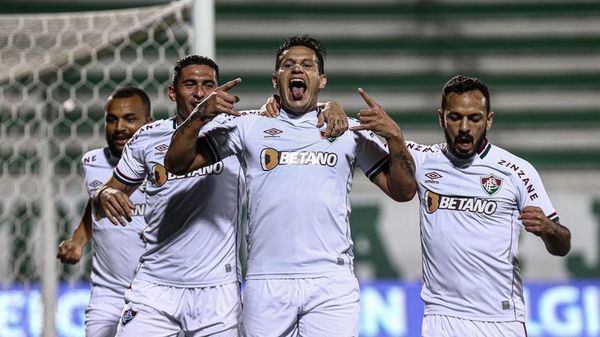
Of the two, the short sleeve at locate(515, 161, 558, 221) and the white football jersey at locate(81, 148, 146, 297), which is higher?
the short sleeve at locate(515, 161, 558, 221)

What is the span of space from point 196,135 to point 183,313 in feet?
2.64

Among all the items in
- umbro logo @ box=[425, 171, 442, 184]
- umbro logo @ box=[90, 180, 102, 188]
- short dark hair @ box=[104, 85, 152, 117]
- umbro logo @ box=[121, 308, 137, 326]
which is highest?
short dark hair @ box=[104, 85, 152, 117]

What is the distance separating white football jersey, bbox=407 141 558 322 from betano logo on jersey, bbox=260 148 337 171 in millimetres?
532

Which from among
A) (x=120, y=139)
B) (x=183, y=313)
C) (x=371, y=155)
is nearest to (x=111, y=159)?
(x=120, y=139)

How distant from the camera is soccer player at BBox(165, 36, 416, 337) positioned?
3.81 metres

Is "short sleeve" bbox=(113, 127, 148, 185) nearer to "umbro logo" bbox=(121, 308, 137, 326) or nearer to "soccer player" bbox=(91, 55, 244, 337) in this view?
"soccer player" bbox=(91, 55, 244, 337)

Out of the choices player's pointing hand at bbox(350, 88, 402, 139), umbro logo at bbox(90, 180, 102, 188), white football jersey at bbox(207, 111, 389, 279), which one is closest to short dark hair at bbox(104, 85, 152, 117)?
umbro logo at bbox(90, 180, 102, 188)

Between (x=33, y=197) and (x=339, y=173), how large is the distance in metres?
5.38

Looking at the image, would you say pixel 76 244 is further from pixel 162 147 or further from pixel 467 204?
pixel 467 204

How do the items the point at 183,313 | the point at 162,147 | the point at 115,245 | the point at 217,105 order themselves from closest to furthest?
the point at 217,105 < the point at 183,313 < the point at 162,147 < the point at 115,245

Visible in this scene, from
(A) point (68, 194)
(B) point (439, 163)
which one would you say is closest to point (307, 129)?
(B) point (439, 163)

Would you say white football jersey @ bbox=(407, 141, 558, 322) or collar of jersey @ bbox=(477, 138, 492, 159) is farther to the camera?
collar of jersey @ bbox=(477, 138, 492, 159)

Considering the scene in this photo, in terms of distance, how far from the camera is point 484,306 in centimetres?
411

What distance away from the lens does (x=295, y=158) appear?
390 cm
